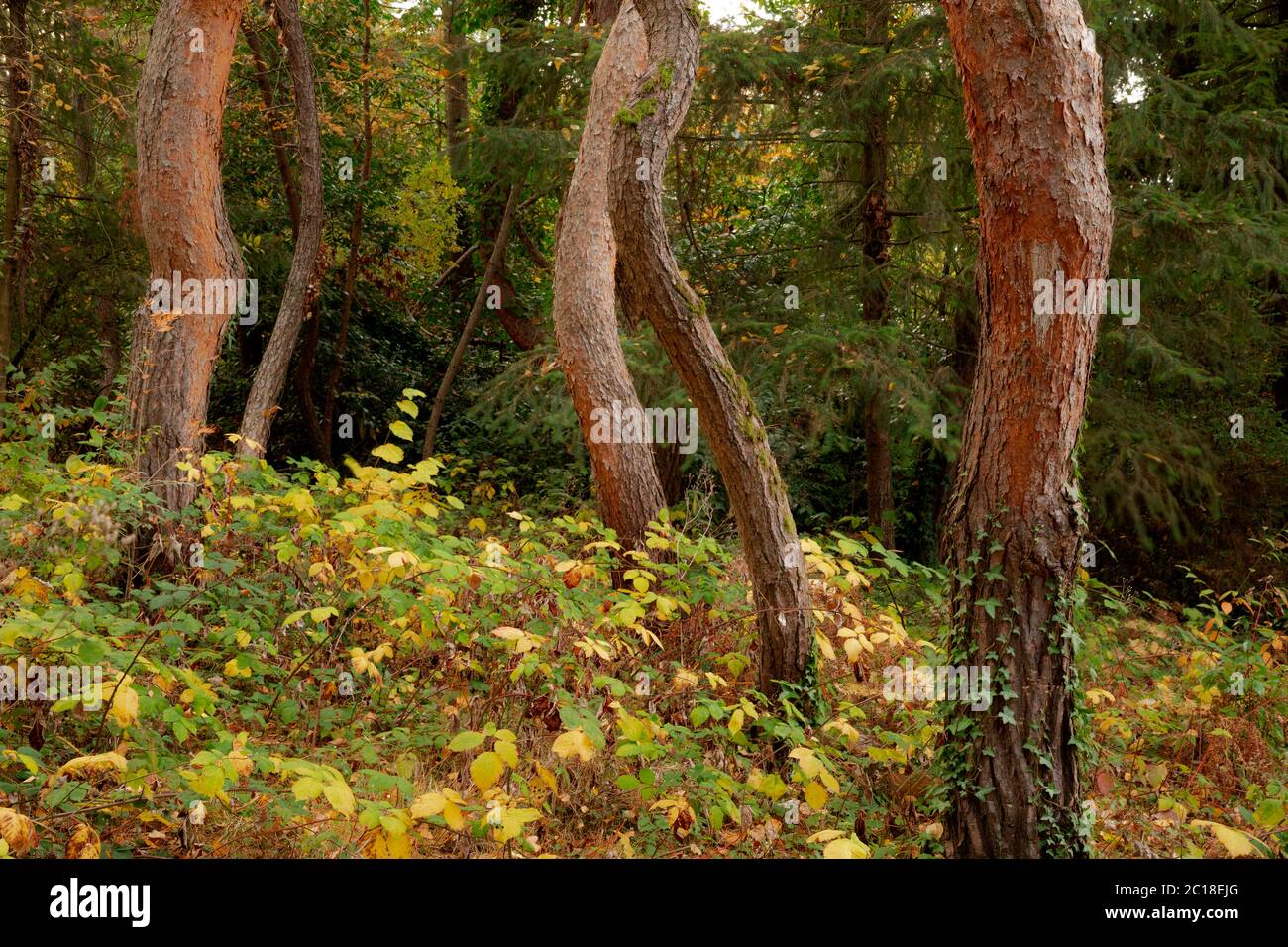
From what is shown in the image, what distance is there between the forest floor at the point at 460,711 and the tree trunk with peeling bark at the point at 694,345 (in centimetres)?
28

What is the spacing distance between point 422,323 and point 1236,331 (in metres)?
10.5

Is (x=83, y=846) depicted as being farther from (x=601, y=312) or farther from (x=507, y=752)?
(x=601, y=312)

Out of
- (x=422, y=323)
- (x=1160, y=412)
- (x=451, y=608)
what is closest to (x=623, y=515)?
(x=451, y=608)

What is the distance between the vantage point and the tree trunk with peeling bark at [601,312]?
6848 mm

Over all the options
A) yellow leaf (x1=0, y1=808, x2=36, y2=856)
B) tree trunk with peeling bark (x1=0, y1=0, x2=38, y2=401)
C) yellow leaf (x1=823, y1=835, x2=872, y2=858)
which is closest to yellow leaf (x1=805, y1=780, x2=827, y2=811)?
yellow leaf (x1=823, y1=835, x2=872, y2=858)

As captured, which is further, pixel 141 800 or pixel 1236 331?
pixel 1236 331

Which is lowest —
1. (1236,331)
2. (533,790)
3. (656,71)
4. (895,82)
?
(533,790)

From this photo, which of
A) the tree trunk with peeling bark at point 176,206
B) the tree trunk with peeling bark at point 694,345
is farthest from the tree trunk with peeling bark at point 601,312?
the tree trunk with peeling bark at point 176,206

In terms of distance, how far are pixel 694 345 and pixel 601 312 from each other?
82.8 inches

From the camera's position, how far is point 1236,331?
9469mm

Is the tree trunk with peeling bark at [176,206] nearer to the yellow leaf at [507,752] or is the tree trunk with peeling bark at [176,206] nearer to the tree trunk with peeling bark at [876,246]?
the yellow leaf at [507,752]

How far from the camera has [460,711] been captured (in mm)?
4883

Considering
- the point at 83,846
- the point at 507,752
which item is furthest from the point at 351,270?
the point at 507,752
